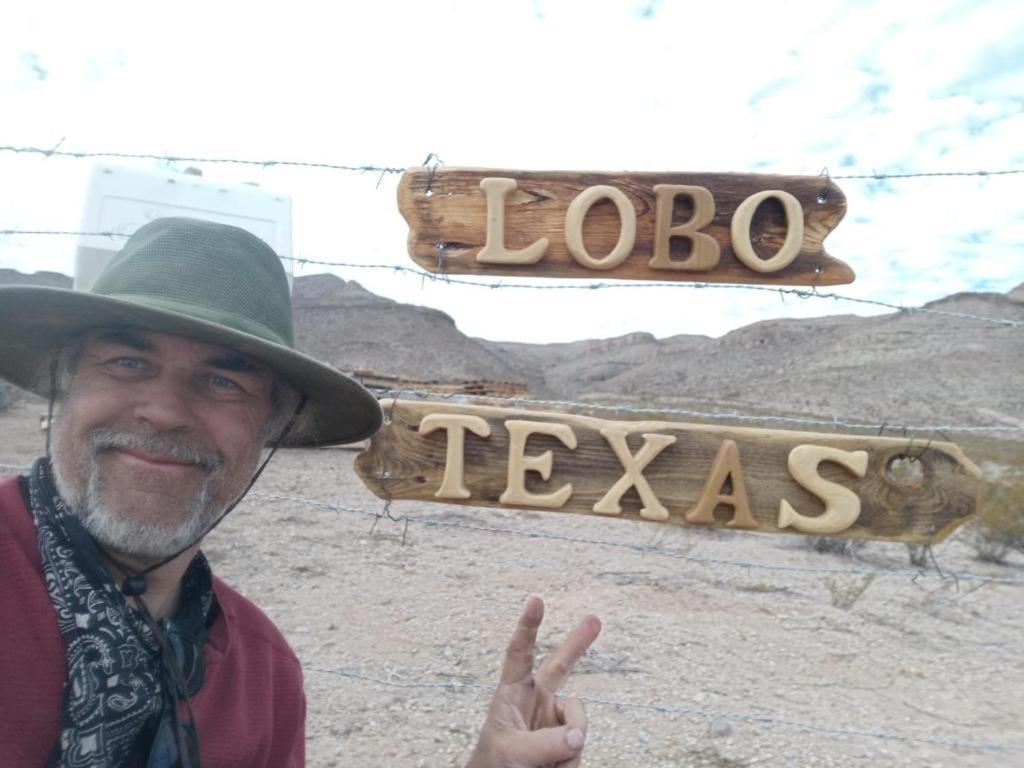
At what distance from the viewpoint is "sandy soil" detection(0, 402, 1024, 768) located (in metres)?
3.42

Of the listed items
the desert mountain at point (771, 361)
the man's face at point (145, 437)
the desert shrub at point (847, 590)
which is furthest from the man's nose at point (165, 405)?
the desert mountain at point (771, 361)

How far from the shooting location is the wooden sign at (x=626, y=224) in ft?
7.05

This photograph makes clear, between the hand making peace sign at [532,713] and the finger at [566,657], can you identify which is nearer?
the hand making peace sign at [532,713]

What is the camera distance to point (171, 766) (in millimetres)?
1262

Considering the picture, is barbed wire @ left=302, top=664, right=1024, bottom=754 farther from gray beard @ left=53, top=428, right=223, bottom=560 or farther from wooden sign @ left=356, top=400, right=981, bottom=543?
gray beard @ left=53, top=428, right=223, bottom=560

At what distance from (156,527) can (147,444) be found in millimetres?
163

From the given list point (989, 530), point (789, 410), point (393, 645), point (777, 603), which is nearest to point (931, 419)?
point (789, 410)

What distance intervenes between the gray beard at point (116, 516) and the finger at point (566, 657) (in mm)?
829

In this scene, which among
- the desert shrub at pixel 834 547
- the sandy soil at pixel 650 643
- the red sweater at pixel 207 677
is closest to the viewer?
the red sweater at pixel 207 677

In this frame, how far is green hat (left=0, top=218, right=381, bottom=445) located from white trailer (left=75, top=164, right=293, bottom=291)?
2083 millimetres

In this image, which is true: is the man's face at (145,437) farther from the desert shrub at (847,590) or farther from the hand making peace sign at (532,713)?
the desert shrub at (847,590)

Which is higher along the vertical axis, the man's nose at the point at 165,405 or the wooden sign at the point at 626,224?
the wooden sign at the point at 626,224

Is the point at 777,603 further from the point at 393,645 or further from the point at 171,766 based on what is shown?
the point at 171,766

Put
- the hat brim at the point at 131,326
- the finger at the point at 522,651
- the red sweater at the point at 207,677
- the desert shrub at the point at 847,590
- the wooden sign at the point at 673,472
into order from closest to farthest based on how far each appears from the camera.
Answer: the red sweater at the point at 207,677 < the hat brim at the point at 131,326 < the finger at the point at 522,651 < the wooden sign at the point at 673,472 < the desert shrub at the point at 847,590
